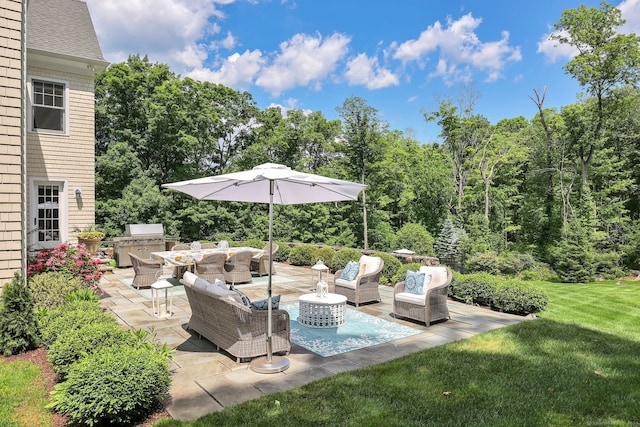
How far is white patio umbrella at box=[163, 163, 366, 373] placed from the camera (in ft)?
14.5

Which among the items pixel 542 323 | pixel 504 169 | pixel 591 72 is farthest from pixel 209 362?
pixel 504 169

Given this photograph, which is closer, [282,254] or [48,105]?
[48,105]

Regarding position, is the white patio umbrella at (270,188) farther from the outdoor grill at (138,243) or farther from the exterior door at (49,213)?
the exterior door at (49,213)

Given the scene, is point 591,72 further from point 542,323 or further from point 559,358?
point 559,358

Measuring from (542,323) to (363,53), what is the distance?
21.0 m

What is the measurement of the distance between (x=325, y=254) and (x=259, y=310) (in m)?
7.37

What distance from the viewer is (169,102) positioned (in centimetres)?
1908

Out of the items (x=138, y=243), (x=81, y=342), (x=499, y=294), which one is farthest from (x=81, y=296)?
(x=499, y=294)

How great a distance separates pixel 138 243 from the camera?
39.2 ft

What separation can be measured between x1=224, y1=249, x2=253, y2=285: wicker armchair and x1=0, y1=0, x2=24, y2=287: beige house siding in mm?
4500

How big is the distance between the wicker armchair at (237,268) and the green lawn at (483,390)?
5.71m

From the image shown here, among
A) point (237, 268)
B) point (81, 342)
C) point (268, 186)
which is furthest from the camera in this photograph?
point (237, 268)

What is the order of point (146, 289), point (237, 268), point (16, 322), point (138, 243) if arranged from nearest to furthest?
1. point (16, 322)
2. point (146, 289)
3. point (237, 268)
4. point (138, 243)

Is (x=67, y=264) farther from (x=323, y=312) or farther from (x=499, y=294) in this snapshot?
(x=499, y=294)
